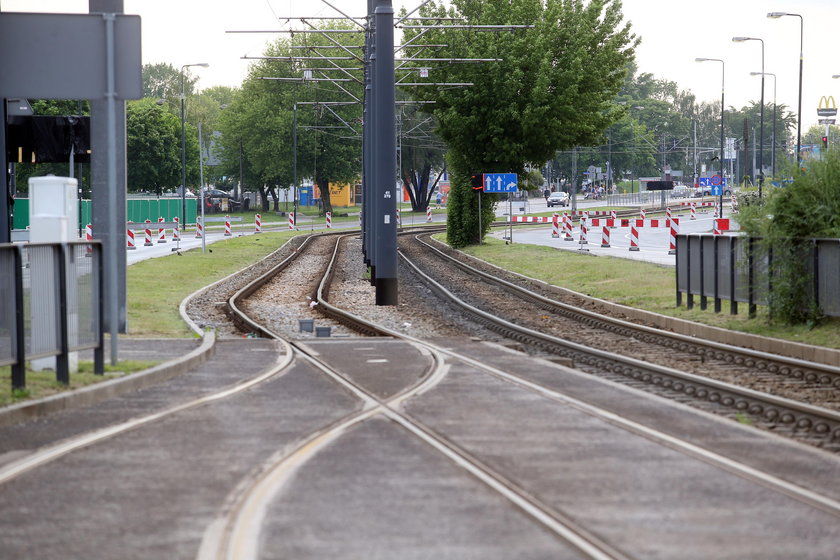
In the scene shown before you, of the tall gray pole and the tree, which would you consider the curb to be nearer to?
the tall gray pole

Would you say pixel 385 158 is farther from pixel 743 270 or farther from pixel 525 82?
pixel 525 82

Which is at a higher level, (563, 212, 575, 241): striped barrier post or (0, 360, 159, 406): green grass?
(563, 212, 575, 241): striped barrier post

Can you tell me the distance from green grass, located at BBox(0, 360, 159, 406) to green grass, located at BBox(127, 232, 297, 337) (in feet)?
15.5

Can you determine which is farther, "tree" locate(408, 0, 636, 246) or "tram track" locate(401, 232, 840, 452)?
"tree" locate(408, 0, 636, 246)

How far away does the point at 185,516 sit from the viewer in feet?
21.4

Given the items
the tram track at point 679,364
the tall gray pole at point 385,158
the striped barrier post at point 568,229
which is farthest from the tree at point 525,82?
the tram track at point 679,364

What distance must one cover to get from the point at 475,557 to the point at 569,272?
27.5 m

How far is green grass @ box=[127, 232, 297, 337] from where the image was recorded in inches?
768

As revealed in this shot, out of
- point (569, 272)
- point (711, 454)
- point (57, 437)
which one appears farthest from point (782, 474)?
point (569, 272)

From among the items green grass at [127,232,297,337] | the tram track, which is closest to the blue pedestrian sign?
green grass at [127,232,297,337]

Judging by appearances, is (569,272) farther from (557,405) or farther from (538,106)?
(557,405)

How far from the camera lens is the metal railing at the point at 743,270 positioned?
1686 centimetres

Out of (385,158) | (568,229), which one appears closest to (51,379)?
(385,158)

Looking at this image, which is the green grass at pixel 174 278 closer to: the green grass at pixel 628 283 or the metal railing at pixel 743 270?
the green grass at pixel 628 283
